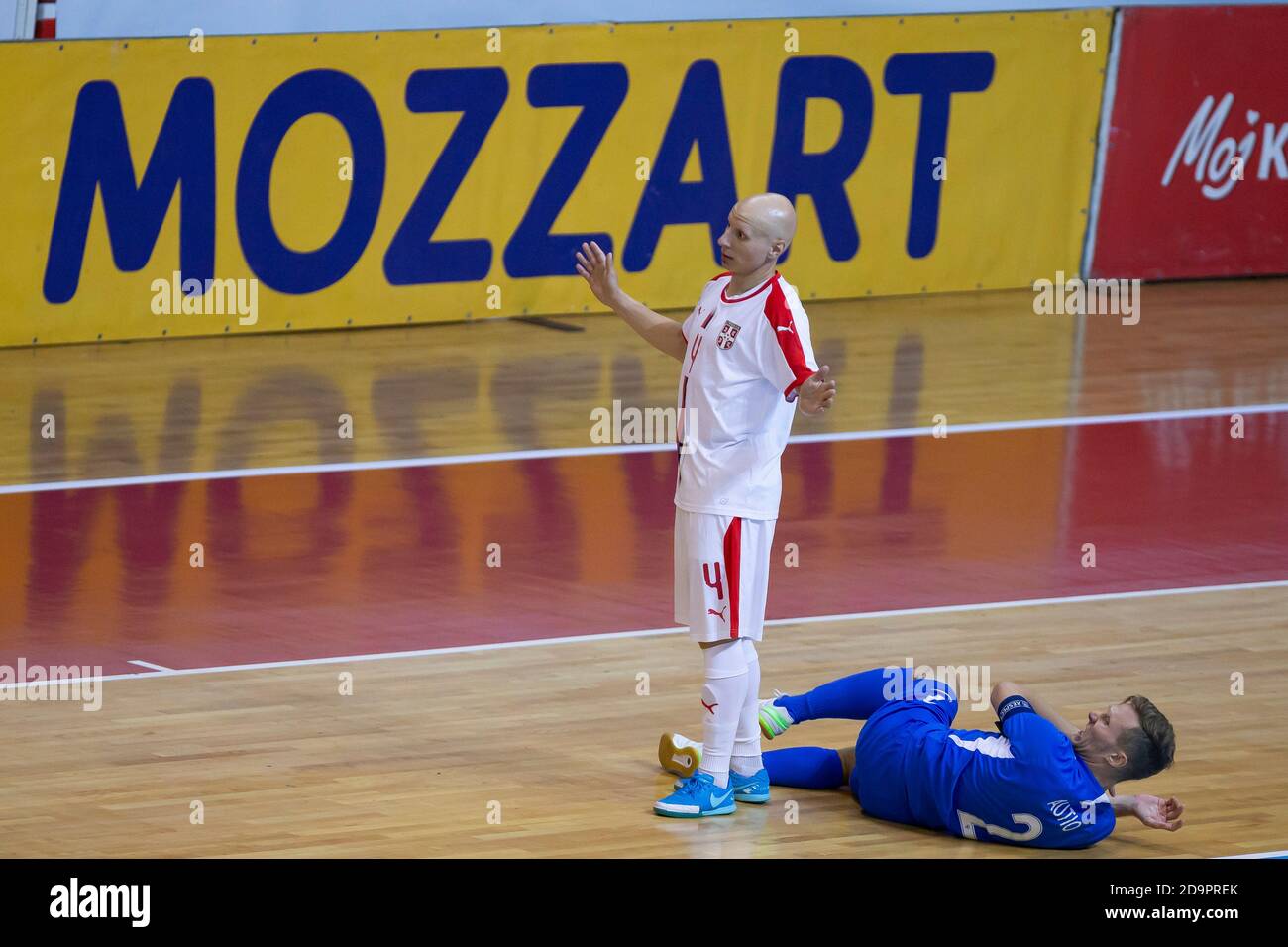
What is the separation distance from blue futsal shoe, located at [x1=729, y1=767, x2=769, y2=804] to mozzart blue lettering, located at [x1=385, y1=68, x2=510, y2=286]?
9959 millimetres

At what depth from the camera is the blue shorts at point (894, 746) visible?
717 centimetres

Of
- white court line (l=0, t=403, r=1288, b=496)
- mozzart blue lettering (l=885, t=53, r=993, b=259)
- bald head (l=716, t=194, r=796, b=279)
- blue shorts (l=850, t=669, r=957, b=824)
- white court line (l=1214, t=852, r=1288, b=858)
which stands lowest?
white court line (l=1214, t=852, r=1288, b=858)

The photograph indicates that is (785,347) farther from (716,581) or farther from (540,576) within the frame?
(540,576)

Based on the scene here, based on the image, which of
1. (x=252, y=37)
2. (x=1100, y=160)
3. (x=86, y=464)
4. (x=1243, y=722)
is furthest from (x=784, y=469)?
(x=1100, y=160)

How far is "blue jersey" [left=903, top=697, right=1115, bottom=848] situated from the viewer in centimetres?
683

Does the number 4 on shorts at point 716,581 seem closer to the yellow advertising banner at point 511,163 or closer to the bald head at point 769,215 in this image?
the bald head at point 769,215

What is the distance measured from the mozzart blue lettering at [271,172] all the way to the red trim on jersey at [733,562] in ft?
32.0

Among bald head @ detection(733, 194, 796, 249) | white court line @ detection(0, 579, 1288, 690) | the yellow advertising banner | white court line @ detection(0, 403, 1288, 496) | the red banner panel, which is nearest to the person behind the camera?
bald head @ detection(733, 194, 796, 249)

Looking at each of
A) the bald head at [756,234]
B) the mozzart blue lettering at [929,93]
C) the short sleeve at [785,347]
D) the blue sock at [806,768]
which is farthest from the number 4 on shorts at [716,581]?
the mozzart blue lettering at [929,93]

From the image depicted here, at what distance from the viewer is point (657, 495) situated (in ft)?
39.9

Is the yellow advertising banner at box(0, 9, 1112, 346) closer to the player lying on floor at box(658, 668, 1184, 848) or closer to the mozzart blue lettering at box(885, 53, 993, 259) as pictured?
the mozzart blue lettering at box(885, 53, 993, 259)

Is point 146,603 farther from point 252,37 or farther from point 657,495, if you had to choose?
point 252,37

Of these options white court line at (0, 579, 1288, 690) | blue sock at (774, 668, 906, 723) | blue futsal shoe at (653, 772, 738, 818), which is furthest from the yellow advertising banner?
blue futsal shoe at (653, 772, 738, 818)

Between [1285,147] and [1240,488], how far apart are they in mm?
7970
